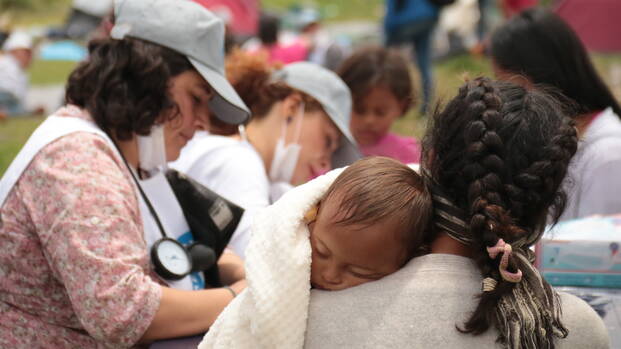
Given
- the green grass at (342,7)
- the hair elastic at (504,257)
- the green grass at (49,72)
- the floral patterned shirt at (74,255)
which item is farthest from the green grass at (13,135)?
the green grass at (342,7)

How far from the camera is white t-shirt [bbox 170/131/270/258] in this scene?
3033 mm

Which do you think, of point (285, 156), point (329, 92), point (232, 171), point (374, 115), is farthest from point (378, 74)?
point (232, 171)

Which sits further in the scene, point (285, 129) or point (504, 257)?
point (285, 129)

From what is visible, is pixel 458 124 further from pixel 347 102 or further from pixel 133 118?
pixel 347 102

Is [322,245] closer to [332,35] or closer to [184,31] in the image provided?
[184,31]

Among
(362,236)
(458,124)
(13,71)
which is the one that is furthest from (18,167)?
(13,71)

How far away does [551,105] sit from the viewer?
1.61m

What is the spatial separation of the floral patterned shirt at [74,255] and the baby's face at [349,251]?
637 mm

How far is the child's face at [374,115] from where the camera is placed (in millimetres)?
4035

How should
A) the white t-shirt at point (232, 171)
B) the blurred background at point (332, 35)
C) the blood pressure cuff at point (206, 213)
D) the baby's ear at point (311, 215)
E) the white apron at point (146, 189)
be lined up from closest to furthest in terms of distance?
the baby's ear at point (311, 215) → the white apron at point (146, 189) → the blood pressure cuff at point (206, 213) → the white t-shirt at point (232, 171) → the blurred background at point (332, 35)

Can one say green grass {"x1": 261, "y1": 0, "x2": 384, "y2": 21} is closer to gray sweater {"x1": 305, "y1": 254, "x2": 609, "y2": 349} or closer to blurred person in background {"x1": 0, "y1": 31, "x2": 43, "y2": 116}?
blurred person in background {"x1": 0, "y1": 31, "x2": 43, "y2": 116}

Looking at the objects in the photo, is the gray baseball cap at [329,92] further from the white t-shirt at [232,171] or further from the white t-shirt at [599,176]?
the white t-shirt at [599,176]

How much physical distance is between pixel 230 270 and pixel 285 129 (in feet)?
2.90

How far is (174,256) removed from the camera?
232 centimetres
